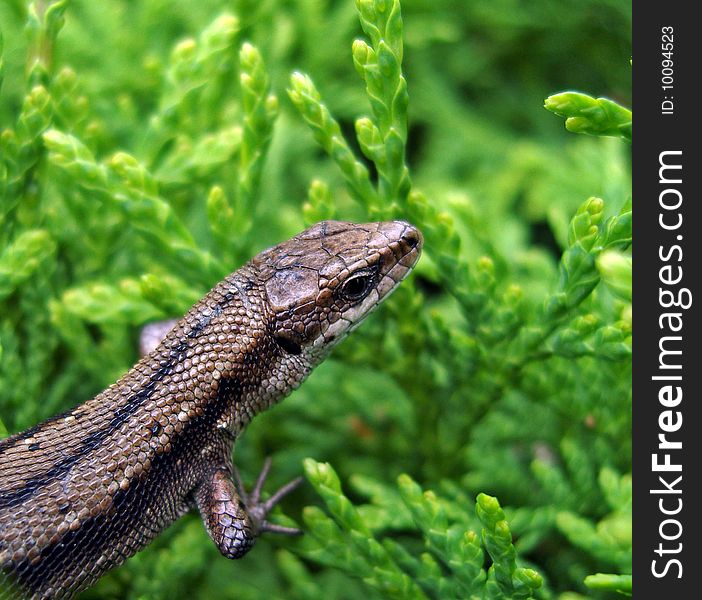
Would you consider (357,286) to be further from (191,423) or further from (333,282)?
(191,423)

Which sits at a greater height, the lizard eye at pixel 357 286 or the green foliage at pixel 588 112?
the green foliage at pixel 588 112

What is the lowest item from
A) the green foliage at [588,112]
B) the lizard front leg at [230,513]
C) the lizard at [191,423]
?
the lizard front leg at [230,513]

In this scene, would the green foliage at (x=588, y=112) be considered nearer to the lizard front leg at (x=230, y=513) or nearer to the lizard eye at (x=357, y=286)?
the lizard eye at (x=357, y=286)

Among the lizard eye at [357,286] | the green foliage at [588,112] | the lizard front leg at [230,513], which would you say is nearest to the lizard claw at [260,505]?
the lizard front leg at [230,513]

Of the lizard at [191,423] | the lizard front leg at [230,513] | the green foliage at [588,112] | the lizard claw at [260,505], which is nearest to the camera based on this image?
the green foliage at [588,112]

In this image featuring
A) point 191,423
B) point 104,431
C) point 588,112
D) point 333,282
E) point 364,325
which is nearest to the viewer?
point 588,112

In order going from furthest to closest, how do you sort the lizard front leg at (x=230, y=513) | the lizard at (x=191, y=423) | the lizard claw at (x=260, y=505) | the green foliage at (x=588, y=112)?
the lizard claw at (x=260, y=505), the lizard front leg at (x=230, y=513), the lizard at (x=191, y=423), the green foliage at (x=588, y=112)

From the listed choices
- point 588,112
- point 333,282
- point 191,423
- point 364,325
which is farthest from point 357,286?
point 588,112
